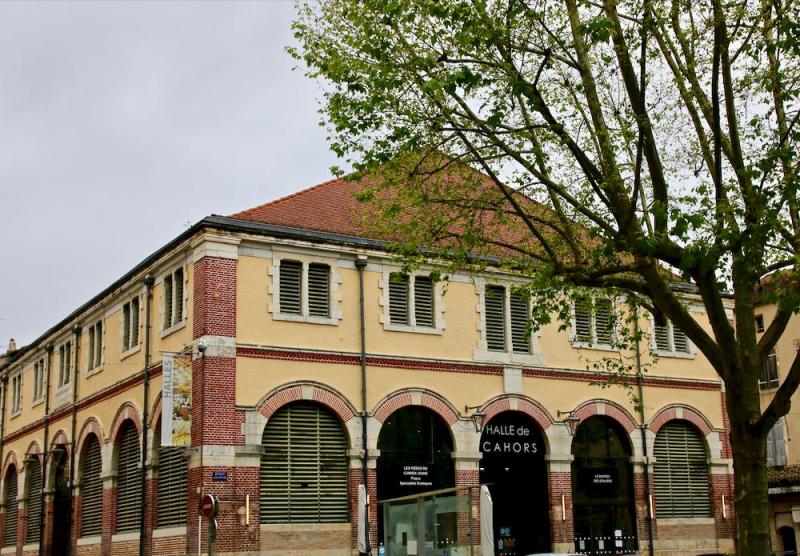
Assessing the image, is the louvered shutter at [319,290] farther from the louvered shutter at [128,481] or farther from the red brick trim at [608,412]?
the red brick trim at [608,412]

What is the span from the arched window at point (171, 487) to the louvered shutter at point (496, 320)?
916cm

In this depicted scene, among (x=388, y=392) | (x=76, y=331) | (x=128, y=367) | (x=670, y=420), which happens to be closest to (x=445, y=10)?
(x=388, y=392)

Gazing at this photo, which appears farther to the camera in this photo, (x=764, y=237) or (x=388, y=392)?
(x=388, y=392)

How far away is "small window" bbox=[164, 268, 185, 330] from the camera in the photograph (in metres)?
27.9

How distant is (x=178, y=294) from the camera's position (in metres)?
28.1

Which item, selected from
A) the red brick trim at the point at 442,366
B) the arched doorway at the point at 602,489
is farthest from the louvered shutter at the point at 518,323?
the arched doorway at the point at 602,489

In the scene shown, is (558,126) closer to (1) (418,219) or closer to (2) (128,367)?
(1) (418,219)

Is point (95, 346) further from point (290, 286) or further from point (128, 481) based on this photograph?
point (290, 286)

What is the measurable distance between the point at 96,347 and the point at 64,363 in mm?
4068

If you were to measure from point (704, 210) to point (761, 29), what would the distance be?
3.14 metres

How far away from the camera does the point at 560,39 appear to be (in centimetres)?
1789

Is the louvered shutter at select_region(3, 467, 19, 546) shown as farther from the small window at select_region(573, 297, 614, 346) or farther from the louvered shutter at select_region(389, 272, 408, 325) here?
the small window at select_region(573, 297, 614, 346)

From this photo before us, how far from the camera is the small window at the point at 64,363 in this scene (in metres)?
36.8

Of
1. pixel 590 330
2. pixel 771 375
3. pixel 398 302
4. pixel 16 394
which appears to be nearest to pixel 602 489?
pixel 590 330
